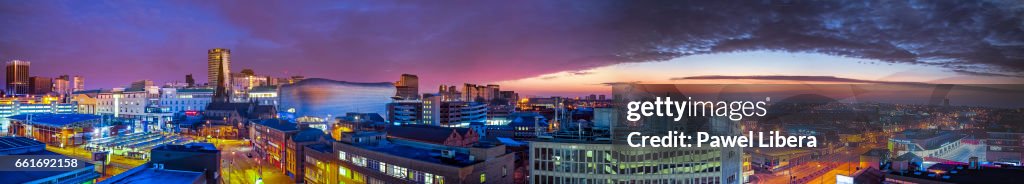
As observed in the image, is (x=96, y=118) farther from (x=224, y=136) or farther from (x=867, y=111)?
(x=867, y=111)

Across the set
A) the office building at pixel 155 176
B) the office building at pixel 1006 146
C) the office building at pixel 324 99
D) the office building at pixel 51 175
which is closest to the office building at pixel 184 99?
the office building at pixel 324 99

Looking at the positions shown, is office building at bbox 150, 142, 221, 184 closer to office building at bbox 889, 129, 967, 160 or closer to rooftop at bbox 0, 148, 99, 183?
rooftop at bbox 0, 148, 99, 183

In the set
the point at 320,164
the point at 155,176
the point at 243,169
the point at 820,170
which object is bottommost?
the point at 820,170

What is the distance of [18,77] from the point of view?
114 meters

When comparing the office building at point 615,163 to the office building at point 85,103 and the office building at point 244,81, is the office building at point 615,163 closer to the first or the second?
the office building at point 85,103

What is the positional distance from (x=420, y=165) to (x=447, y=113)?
47.9 meters

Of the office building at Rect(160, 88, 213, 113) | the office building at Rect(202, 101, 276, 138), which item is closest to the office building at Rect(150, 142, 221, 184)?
the office building at Rect(202, 101, 276, 138)

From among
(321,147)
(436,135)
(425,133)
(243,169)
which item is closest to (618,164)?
(436,135)

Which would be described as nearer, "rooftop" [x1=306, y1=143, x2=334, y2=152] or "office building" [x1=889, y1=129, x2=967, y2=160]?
"rooftop" [x1=306, y1=143, x2=334, y2=152]

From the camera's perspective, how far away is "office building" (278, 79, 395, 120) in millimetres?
93375

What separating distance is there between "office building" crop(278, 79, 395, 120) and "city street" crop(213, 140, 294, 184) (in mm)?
38960

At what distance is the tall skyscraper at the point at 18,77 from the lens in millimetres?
111169

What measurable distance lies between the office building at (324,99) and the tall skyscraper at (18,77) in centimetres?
6189

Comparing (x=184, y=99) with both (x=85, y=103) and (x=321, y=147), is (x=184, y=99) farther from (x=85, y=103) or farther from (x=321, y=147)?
(x=321, y=147)
